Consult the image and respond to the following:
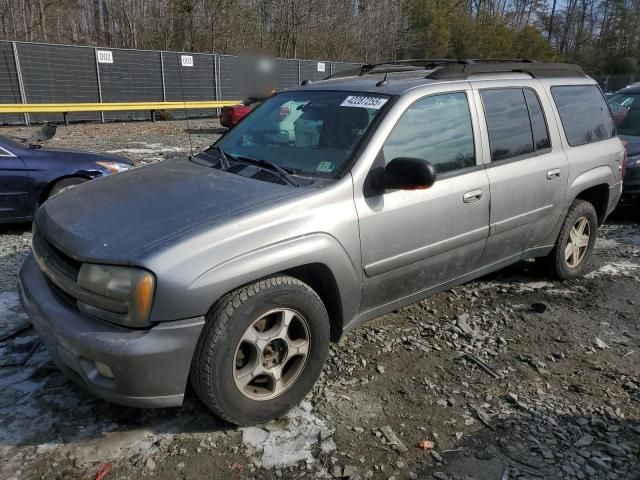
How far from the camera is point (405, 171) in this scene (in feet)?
9.68

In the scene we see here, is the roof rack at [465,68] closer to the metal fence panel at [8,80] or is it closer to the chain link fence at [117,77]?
the chain link fence at [117,77]

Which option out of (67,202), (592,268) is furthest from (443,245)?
(592,268)

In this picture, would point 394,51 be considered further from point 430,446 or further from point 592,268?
point 430,446

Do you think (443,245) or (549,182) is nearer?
(443,245)

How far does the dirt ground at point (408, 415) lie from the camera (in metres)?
2.56

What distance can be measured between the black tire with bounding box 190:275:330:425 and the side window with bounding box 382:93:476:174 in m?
1.05

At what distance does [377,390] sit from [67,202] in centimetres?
216

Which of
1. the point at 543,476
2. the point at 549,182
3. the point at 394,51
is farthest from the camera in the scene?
the point at 394,51

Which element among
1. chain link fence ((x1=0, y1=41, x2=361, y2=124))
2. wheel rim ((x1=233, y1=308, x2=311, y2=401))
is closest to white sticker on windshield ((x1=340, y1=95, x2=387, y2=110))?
wheel rim ((x1=233, y1=308, x2=311, y2=401))

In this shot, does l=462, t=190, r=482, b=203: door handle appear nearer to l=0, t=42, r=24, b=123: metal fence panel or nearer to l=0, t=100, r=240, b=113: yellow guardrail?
l=0, t=100, r=240, b=113: yellow guardrail

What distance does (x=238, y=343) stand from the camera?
2.59 m

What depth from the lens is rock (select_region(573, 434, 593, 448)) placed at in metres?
2.75

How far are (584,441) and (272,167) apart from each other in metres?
2.31

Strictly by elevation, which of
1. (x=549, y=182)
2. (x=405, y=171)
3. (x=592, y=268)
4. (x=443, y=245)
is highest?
(x=405, y=171)
